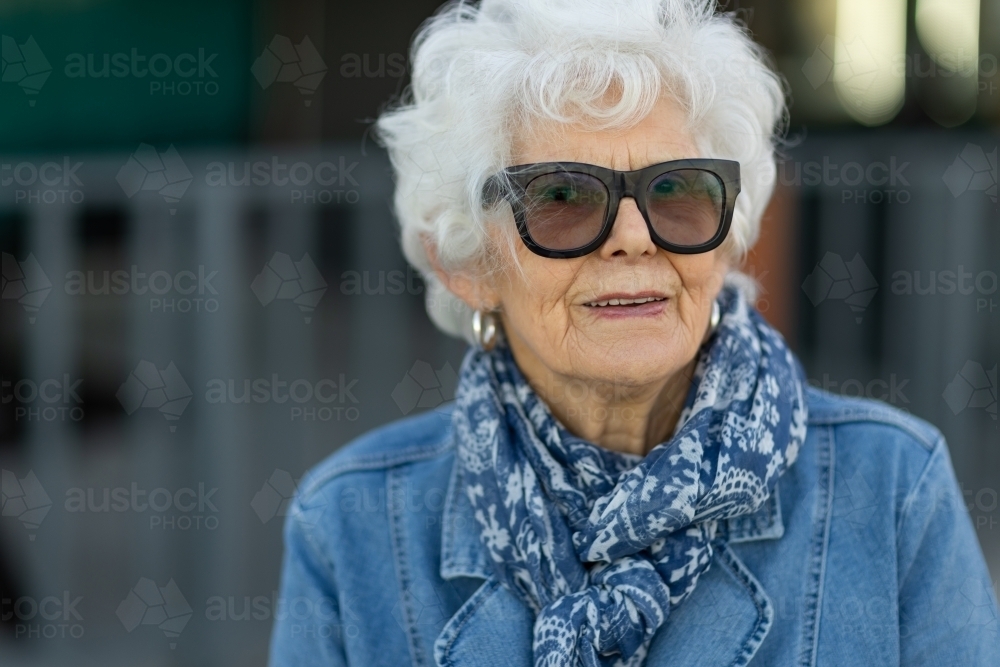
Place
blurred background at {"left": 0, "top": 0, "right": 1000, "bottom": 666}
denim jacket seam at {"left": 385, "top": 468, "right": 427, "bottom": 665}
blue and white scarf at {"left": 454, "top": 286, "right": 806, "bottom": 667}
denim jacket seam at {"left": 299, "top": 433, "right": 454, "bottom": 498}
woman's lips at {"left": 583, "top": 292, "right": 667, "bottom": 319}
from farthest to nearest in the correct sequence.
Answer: blurred background at {"left": 0, "top": 0, "right": 1000, "bottom": 666} < denim jacket seam at {"left": 299, "top": 433, "right": 454, "bottom": 498} < denim jacket seam at {"left": 385, "top": 468, "right": 427, "bottom": 665} < woman's lips at {"left": 583, "top": 292, "right": 667, "bottom": 319} < blue and white scarf at {"left": 454, "top": 286, "right": 806, "bottom": 667}

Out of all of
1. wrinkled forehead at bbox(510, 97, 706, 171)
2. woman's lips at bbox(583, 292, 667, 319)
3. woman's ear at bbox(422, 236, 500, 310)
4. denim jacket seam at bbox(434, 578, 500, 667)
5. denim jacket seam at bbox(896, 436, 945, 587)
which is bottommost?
denim jacket seam at bbox(434, 578, 500, 667)

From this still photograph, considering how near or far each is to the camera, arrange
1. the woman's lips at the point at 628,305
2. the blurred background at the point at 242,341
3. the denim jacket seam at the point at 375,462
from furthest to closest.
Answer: the blurred background at the point at 242,341, the denim jacket seam at the point at 375,462, the woman's lips at the point at 628,305

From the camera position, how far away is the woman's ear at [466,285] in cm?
201

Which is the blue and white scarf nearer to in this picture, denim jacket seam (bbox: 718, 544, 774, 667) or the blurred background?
denim jacket seam (bbox: 718, 544, 774, 667)

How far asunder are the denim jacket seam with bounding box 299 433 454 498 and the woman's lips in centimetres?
54

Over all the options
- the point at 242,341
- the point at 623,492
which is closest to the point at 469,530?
the point at 623,492

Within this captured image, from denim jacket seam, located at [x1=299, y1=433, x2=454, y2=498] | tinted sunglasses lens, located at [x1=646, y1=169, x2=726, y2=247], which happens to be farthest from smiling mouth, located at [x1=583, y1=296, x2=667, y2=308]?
denim jacket seam, located at [x1=299, y1=433, x2=454, y2=498]

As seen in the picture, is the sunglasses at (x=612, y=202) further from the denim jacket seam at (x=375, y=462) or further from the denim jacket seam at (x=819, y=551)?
the denim jacket seam at (x=375, y=462)

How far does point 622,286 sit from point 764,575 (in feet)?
1.93

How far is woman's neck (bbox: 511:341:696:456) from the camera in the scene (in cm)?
193

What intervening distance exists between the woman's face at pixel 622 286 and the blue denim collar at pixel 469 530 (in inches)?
12.0

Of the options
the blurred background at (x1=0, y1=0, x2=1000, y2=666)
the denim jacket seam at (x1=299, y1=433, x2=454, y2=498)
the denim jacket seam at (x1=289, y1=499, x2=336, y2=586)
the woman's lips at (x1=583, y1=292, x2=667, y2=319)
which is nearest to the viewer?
the woman's lips at (x1=583, y1=292, x2=667, y2=319)

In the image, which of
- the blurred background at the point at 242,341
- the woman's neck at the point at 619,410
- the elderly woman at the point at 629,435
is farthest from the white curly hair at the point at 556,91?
the blurred background at the point at 242,341

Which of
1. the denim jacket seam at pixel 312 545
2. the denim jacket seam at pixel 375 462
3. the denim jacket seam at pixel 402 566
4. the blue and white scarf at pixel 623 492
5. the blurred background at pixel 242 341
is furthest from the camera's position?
the blurred background at pixel 242 341
